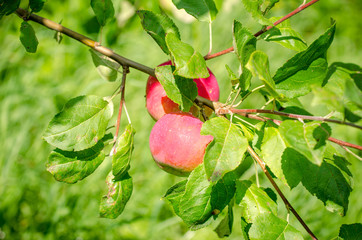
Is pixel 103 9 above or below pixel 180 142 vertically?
above

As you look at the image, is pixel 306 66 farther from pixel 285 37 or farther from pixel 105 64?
pixel 105 64

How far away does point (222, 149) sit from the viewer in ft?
1.61

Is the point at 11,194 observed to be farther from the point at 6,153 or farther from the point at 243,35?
the point at 243,35

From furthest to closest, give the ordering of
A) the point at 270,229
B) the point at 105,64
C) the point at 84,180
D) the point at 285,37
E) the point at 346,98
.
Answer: the point at 84,180 < the point at 105,64 < the point at 285,37 < the point at 270,229 < the point at 346,98

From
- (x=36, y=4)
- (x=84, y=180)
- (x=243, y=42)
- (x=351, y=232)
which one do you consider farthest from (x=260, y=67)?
(x=84, y=180)

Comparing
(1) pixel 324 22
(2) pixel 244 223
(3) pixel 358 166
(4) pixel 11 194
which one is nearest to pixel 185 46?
(2) pixel 244 223

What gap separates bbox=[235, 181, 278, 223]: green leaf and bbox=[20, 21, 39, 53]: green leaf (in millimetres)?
471

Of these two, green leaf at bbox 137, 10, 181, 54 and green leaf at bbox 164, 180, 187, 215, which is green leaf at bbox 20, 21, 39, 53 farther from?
green leaf at bbox 164, 180, 187, 215

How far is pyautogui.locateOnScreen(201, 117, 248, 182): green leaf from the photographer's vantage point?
47 cm

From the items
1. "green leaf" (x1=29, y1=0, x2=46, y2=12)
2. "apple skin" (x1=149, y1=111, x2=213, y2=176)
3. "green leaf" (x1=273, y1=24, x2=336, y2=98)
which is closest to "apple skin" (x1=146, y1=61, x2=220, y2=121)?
"apple skin" (x1=149, y1=111, x2=213, y2=176)

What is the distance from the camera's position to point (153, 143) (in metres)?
0.66

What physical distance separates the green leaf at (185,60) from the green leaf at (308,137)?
15 cm

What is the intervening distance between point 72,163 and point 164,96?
0.22m

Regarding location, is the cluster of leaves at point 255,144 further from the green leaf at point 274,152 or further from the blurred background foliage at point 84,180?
the blurred background foliage at point 84,180
